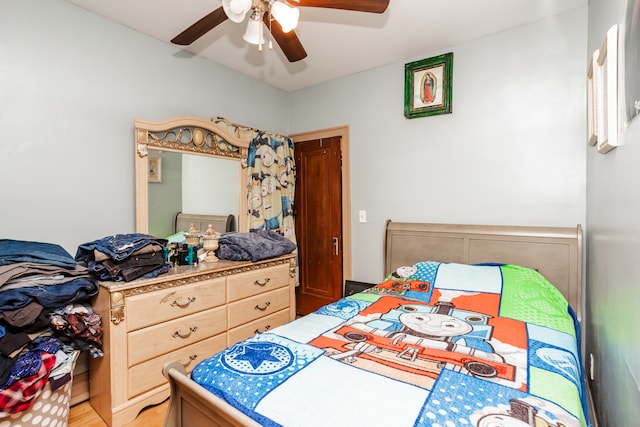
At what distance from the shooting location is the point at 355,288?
3.15 meters

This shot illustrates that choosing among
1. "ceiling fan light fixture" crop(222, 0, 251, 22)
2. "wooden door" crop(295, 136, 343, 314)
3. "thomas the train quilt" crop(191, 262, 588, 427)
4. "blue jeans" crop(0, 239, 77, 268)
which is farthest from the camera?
"wooden door" crop(295, 136, 343, 314)

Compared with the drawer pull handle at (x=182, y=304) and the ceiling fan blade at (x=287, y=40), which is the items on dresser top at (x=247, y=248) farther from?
the ceiling fan blade at (x=287, y=40)

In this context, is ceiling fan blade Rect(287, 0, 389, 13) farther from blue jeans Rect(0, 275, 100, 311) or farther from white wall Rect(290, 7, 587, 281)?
blue jeans Rect(0, 275, 100, 311)

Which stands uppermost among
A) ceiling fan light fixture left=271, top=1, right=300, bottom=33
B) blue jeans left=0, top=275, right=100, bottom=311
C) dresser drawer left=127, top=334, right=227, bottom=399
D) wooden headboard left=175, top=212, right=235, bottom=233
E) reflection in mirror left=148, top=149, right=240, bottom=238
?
ceiling fan light fixture left=271, top=1, right=300, bottom=33

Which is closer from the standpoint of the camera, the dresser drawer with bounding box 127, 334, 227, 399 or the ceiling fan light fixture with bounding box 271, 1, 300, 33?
the ceiling fan light fixture with bounding box 271, 1, 300, 33

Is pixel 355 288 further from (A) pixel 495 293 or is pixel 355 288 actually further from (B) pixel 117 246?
(B) pixel 117 246

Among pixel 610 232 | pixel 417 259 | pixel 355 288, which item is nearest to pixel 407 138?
pixel 417 259

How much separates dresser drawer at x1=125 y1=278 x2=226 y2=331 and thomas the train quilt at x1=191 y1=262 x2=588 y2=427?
852mm

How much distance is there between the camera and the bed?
0.95 m

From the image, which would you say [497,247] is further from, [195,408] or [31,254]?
[31,254]

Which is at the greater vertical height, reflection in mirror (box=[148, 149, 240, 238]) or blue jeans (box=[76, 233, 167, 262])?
reflection in mirror (box=[148, 149, 240, 238])

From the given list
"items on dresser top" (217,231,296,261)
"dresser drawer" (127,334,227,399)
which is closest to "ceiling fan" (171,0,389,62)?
"items on dresser top" (217,231,296,261)

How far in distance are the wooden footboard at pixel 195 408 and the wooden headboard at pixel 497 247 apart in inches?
80.6

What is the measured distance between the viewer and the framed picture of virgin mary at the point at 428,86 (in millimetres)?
2643
